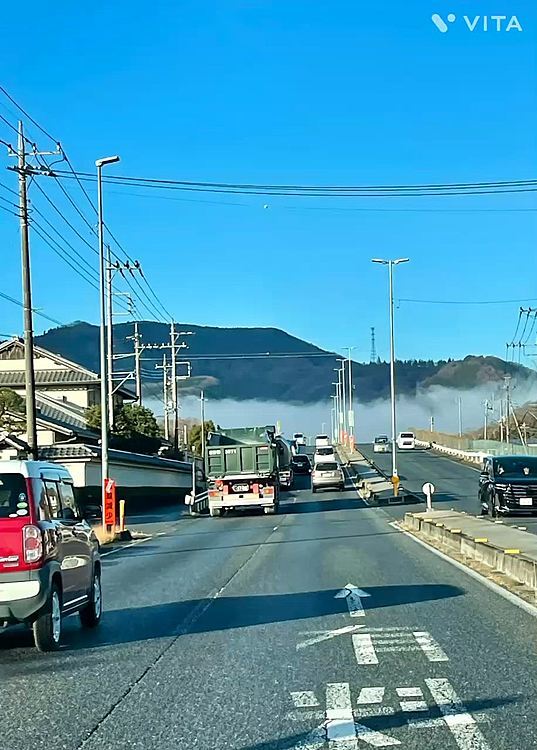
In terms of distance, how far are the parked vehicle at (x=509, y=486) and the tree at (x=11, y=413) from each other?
19.1m

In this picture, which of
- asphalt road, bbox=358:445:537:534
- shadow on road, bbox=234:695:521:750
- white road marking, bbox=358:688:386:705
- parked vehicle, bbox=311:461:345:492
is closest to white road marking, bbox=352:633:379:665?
white road marking, bbox=358:688:386:705

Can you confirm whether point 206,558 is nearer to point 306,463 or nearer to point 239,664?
point 239,664

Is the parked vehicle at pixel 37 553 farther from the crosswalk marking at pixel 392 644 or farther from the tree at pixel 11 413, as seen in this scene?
the tree at pixel 11 413

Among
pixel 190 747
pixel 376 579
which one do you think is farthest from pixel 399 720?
pixel 376 579

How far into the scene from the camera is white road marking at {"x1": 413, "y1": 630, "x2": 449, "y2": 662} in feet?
31.1

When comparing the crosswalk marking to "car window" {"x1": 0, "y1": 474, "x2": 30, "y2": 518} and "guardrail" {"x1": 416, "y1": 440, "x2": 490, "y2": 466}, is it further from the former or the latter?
"guardrail" {"x1": 416, "y1": 440, "x2": 490, "y2": 466}

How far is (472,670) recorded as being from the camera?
8.84 meters

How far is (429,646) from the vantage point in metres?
10.1

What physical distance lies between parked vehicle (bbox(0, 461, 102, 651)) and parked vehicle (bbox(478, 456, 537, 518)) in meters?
23.1

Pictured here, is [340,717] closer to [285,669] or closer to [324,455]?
[285,669]

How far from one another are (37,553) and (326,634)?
10.5ft

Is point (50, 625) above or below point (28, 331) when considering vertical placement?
below

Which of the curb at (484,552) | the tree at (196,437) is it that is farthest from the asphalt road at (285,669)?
the tree at (196,437)

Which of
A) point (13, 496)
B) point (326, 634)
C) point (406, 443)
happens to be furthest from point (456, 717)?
point (406, 443)
